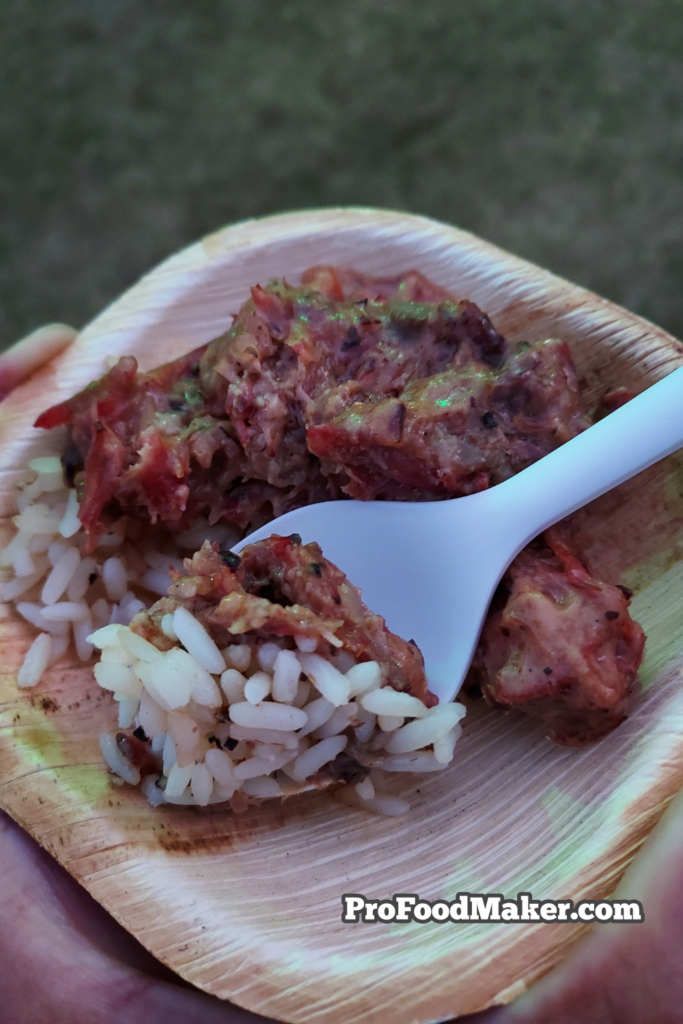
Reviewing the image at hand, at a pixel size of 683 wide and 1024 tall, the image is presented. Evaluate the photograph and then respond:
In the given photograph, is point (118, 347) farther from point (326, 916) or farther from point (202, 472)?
point (326, 916)

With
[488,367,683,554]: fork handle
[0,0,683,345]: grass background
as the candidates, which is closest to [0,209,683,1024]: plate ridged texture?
[488,367,683,554]: fork handle

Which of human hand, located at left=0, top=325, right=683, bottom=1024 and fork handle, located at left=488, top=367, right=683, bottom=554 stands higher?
fork handle, located at left=488, top=367, right=683, bottom=554

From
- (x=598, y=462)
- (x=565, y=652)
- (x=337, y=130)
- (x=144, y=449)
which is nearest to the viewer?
(x=565, y=652)

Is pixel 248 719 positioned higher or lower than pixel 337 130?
lower

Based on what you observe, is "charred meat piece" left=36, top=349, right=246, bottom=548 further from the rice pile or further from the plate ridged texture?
the rice pile

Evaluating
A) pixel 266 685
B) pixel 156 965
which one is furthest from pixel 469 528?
pixel 156 965

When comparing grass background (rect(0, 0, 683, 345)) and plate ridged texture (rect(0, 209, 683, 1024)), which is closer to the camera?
plate ridged texture (rect(0, 209, 683, 1024))

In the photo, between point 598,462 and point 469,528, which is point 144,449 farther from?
point 598,462
